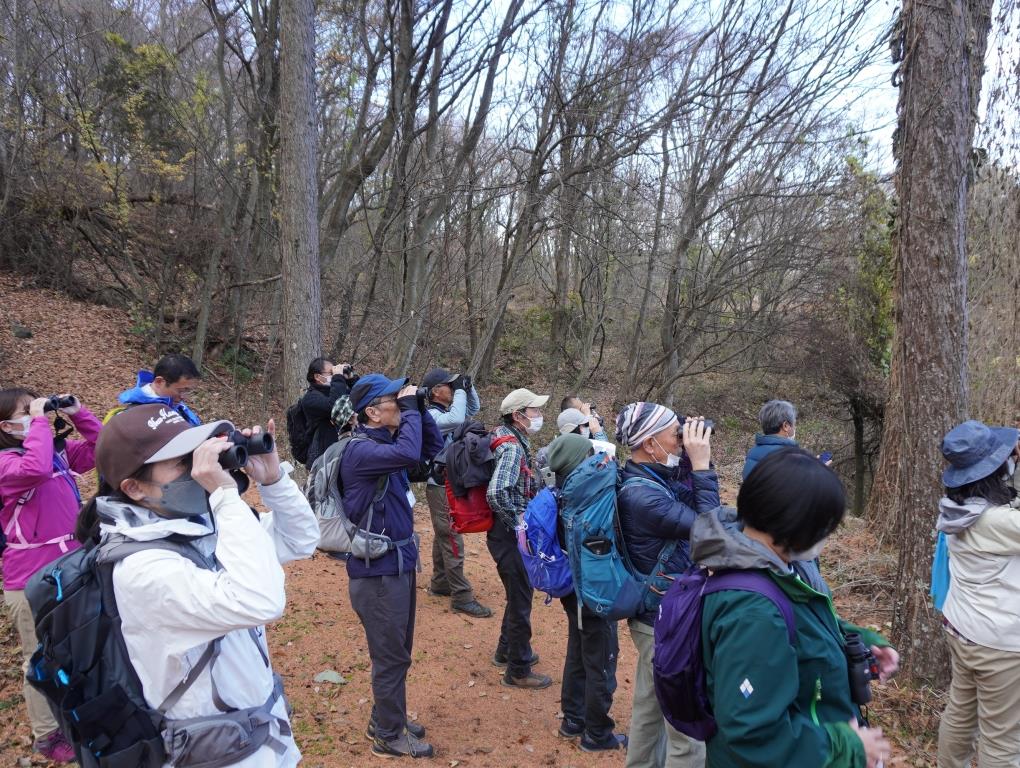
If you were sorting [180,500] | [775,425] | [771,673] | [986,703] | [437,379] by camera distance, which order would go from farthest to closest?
1. [437,379]
2. [775,425]
3. [986,703]
4. [180,500]
5. [771,673]

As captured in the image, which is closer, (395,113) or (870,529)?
(870,529)

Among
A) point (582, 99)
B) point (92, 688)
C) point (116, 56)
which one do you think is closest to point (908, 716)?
point (92, 688)

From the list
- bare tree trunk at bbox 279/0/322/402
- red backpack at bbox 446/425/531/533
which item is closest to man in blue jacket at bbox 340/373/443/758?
red backpack at bbox 446/425/531/533

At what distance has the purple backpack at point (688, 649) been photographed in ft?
5.71

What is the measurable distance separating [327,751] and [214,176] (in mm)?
11539

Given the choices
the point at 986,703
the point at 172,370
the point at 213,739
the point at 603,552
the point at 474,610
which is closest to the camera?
the point at 213,739

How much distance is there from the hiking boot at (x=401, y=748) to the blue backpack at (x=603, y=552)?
4.78 feet

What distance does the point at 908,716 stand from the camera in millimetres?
4215

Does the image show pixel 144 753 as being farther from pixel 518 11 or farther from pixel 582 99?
pixel 518 11

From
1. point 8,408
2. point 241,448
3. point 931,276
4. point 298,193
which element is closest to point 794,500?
Result: point 241,448

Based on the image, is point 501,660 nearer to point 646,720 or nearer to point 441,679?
point 441,679

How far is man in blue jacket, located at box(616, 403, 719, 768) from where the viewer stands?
2.93 m

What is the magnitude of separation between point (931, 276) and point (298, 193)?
6278 millimetres

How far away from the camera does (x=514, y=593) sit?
4.47 metres
